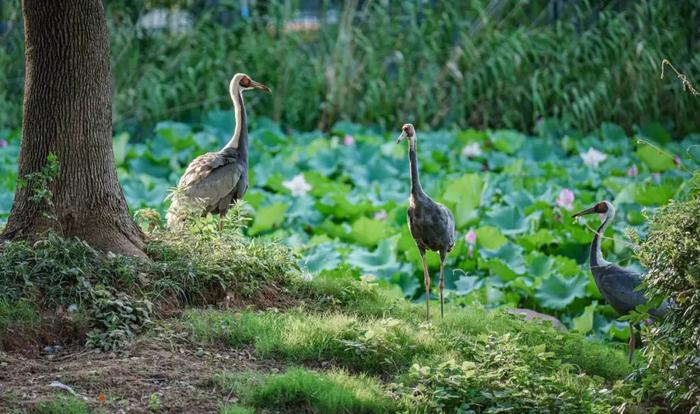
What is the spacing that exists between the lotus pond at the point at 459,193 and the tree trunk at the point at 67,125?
1.71 meters

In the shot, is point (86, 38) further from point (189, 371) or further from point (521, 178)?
point (521, 178)

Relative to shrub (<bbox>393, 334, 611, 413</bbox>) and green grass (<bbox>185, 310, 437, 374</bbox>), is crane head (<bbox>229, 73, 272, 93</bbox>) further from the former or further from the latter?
shrub (<bbox>393, 334, 611, 413</bbox>)

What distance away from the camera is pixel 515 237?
7.70m

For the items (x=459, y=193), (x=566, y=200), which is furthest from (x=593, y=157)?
(x=459, y=193)

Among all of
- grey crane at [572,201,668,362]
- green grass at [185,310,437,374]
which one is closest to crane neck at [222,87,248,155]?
green grass at [185,310,437,374]

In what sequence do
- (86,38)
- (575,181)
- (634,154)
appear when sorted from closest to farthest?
(86,38), (575,181), (634,154)

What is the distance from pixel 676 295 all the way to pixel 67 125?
2.93 metres

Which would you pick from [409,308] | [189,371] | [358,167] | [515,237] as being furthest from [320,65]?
[189,371]

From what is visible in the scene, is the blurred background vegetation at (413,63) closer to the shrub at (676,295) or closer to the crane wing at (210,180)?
the crane wing at (210,180)

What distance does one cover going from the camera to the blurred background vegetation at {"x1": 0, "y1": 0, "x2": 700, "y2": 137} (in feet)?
34.9

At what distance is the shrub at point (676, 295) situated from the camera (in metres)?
4.11

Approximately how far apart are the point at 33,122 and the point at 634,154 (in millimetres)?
6146

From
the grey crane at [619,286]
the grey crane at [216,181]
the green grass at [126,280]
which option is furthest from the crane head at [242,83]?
the grey crane at [619,286]

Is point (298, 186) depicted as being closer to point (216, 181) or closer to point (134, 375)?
point (216, 181)
